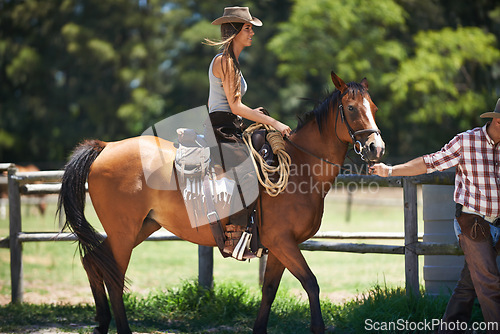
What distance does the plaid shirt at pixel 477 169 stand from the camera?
381 centimetres

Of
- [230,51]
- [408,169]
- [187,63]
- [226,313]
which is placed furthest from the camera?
[187,63]

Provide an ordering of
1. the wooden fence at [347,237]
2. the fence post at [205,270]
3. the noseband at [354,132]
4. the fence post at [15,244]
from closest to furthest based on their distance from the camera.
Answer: the noseband at [354,132] < the wooden fence at [347,237] < the fence post at [205,270] < the fence post at [15,244]

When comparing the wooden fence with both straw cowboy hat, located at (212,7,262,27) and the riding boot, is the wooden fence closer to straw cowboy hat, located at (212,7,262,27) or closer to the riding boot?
the riding boot

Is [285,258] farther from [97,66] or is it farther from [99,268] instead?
[97,66]

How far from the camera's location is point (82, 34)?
2922 cm

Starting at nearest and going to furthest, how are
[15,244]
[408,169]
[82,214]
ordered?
[408,169] < [82,214] < [15,244]

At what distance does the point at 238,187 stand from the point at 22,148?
29.0m

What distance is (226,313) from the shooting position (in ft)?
17.8

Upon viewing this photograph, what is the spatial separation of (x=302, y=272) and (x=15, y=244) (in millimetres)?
3972

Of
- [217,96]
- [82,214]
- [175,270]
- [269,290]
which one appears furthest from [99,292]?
[175,270]

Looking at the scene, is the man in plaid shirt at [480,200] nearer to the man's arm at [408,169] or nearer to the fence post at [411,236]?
the man's arm at [408,169]

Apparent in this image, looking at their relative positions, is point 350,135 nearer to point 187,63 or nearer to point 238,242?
point 238,242

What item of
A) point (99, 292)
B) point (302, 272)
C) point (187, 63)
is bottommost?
point (99, 292)

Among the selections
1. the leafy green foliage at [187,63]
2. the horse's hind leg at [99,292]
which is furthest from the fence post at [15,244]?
the leafy green foliage at [187,63]
